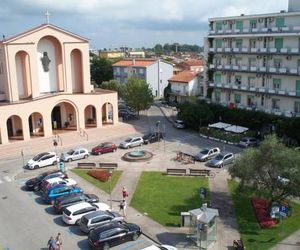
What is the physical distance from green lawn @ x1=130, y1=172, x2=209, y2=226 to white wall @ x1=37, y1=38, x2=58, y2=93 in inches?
1098

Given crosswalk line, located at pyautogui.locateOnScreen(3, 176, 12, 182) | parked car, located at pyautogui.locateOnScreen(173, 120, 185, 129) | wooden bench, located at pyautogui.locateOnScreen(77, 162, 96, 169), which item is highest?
parked car, located at pyautogui.locateOnScreen(173, 120, 185, 129)

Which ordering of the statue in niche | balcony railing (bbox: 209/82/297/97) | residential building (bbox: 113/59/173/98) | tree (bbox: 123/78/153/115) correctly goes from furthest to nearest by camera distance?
residential building (bbox: 113/59/173/98)
tree (bbox: 123/78/153/115)
the statue in niche
balcony railing (bbox: 209/82/297/97)

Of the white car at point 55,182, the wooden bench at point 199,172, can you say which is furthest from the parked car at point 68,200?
the wooden bench at point 199,172

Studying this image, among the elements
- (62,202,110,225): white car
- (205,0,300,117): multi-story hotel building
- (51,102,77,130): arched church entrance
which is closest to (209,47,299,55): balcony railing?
(205,0,300,117): multi-story hotel building

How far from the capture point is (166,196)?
34781mm

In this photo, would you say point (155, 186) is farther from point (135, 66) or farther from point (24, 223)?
point (135, 66)

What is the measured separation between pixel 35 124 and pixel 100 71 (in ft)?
160

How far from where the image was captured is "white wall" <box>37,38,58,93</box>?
59.4 metres

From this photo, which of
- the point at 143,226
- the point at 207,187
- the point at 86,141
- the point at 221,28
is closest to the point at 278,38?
the point at 221,28

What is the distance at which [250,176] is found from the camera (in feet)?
96.5

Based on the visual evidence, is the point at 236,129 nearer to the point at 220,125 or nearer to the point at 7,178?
the point at 220,125

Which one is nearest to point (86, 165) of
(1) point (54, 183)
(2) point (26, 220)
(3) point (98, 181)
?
(3) point (98, 181)

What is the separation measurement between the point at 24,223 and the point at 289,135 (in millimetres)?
34869

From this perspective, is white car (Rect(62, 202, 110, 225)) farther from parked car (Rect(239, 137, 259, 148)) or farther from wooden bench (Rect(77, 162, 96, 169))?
parked car (Rect(239, 137, 259, 148))
